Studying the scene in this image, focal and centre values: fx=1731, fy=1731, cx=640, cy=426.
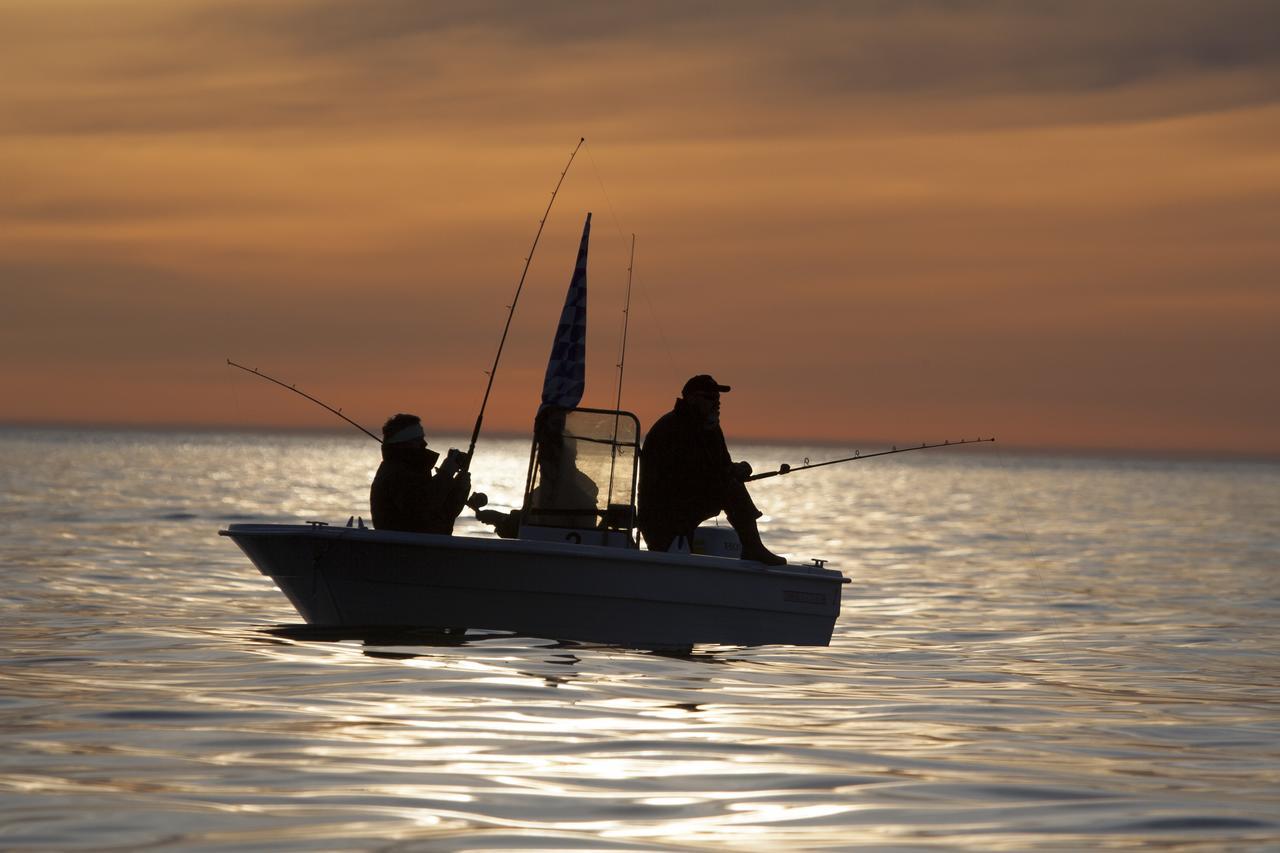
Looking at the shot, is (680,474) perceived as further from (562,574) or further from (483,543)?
(483,543)

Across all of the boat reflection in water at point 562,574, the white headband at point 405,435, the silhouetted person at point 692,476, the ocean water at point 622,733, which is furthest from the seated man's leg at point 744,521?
the white headband at point 405,435

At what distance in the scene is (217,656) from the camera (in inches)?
448

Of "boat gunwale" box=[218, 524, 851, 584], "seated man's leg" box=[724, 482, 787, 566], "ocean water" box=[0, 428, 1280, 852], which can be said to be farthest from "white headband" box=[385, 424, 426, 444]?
"seated man's leg" box=[724, 482, 787, 566]

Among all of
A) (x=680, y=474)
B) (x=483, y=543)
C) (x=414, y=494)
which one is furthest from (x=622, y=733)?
(x=680, y=474)

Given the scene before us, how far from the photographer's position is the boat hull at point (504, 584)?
39.7 ft

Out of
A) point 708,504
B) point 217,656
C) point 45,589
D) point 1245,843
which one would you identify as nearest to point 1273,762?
point 1245,843

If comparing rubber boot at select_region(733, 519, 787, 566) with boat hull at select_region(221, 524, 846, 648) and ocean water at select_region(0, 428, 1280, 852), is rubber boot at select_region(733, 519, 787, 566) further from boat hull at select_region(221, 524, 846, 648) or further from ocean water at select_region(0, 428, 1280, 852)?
ocean water at select_region(0, 428, 1280, 852)

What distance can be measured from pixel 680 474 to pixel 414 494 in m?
1.98

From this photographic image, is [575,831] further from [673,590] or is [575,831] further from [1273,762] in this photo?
[673,590]

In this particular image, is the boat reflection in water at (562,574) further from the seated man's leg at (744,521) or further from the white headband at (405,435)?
the white headband at (405,435)

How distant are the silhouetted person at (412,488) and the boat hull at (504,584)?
0.36 meters

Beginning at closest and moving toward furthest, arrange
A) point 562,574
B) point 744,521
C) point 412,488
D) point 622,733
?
point 622,733
point 562,574
point 412,488
point 744,521

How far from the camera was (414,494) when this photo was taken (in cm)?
1235

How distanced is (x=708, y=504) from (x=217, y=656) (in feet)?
12.3
